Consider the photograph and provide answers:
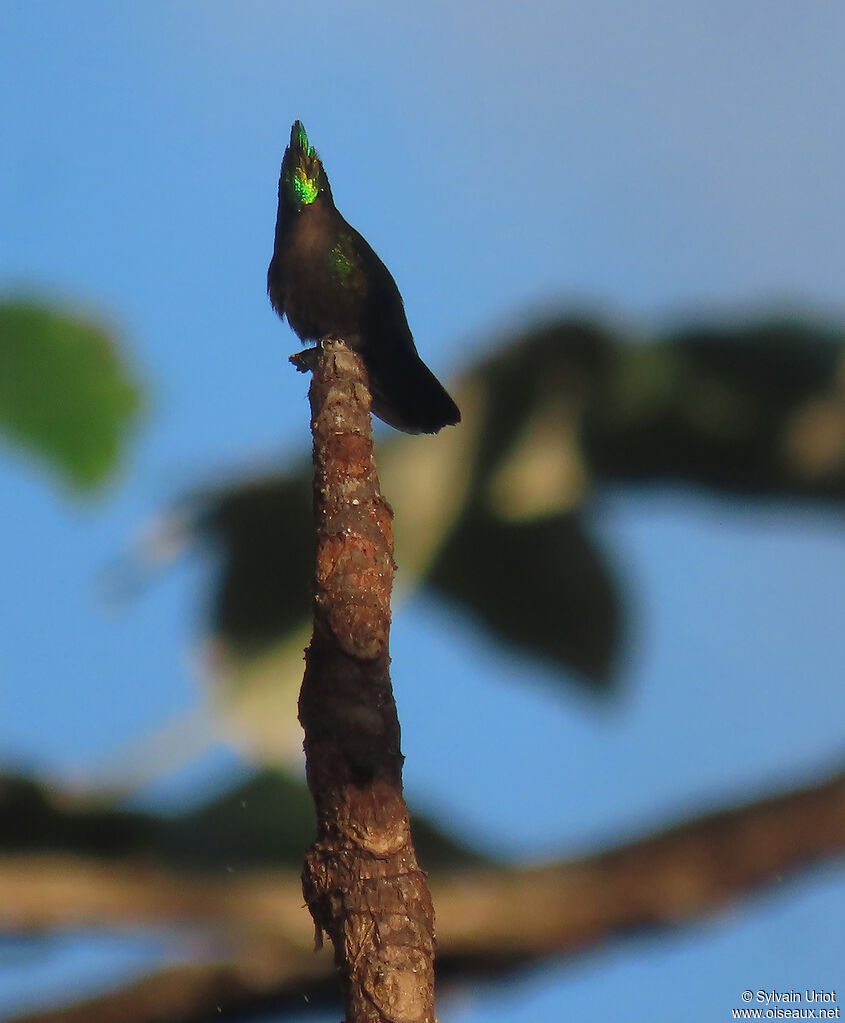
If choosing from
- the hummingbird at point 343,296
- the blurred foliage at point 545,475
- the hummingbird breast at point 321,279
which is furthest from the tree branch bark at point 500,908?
the hummingbird breast at point 321,279

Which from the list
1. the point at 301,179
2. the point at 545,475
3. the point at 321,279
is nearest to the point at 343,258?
the point at 321,279

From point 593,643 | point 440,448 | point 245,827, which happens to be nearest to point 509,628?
point 593,643

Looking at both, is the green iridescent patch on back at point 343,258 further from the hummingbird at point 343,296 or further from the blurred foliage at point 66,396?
the blurred foliage at point 66,396

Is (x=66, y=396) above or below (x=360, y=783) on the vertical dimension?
above

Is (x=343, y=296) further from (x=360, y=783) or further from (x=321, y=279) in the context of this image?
(x=360, y=783)

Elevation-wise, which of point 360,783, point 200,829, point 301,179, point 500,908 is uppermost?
point 301,179

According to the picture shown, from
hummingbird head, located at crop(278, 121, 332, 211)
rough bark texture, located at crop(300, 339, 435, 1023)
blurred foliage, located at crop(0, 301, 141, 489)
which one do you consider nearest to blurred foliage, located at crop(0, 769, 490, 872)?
blurred foliage, located at crop(0, 301, 141, 489)
